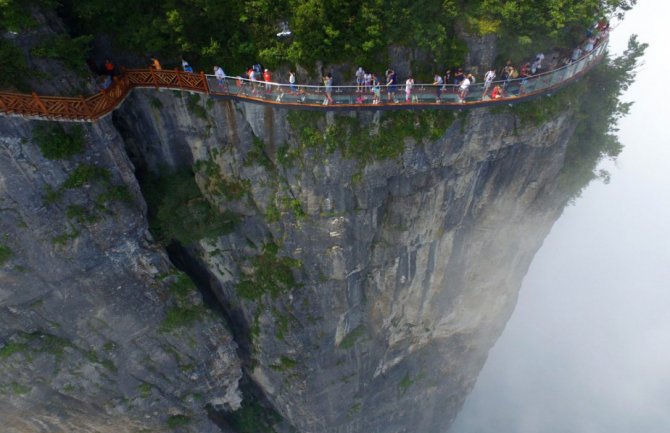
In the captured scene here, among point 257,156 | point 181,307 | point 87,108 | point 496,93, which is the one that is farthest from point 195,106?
point 496,93

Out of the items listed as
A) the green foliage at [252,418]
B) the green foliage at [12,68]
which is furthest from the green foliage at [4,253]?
the green foliage at [252,418]

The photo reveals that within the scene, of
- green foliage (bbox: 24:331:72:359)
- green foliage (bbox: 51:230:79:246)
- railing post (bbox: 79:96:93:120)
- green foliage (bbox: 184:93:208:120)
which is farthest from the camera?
green foliage (bbox: 24:331:72:359)

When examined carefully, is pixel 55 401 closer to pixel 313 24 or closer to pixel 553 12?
pixel 313 24

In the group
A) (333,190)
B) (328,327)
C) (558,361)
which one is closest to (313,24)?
(333,190)

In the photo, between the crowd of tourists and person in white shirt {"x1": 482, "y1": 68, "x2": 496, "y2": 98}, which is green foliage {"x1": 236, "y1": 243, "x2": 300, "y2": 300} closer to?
the crowd of tourists

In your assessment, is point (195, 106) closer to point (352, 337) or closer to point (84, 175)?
point (84, 175)

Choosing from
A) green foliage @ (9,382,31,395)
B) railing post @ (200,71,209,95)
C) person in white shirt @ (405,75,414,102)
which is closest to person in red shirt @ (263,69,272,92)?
railing post @ (200,71,209,95)

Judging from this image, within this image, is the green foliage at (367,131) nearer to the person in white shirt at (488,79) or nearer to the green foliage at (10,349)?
the person in white shirt at (488,79)
